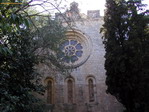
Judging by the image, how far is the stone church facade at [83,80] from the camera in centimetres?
1432

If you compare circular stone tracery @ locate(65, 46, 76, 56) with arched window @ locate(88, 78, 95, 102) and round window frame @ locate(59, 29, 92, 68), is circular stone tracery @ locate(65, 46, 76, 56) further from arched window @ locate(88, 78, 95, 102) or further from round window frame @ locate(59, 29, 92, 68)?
arched window @ locate(88, 78, 95, 102)

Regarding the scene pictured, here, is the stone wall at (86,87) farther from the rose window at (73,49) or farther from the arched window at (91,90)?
the rose window at (73,49)

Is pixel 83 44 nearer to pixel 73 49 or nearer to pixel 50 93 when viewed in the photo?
pixel 73 49

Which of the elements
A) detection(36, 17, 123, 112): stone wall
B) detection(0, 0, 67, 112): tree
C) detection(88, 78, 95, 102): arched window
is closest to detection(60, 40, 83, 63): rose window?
detection(36, 17, 123, 112): stone wall

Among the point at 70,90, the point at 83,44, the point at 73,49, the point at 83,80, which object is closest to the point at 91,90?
the point at 83,80

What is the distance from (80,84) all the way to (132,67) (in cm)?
545

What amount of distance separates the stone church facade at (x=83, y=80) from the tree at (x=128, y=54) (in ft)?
10.1

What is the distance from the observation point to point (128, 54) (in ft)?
35.7

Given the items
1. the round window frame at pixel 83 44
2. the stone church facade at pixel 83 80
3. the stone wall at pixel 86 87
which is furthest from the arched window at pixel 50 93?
the round window frame at pixel 83 44

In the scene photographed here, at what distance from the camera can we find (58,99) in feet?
48.2

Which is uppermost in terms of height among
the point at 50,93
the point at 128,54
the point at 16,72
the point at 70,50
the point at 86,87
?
the point at 70,50

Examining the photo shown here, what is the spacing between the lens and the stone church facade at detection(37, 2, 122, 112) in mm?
14320

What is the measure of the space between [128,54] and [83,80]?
5.20m

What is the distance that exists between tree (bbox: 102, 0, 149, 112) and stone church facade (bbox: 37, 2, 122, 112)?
309 centimetres
